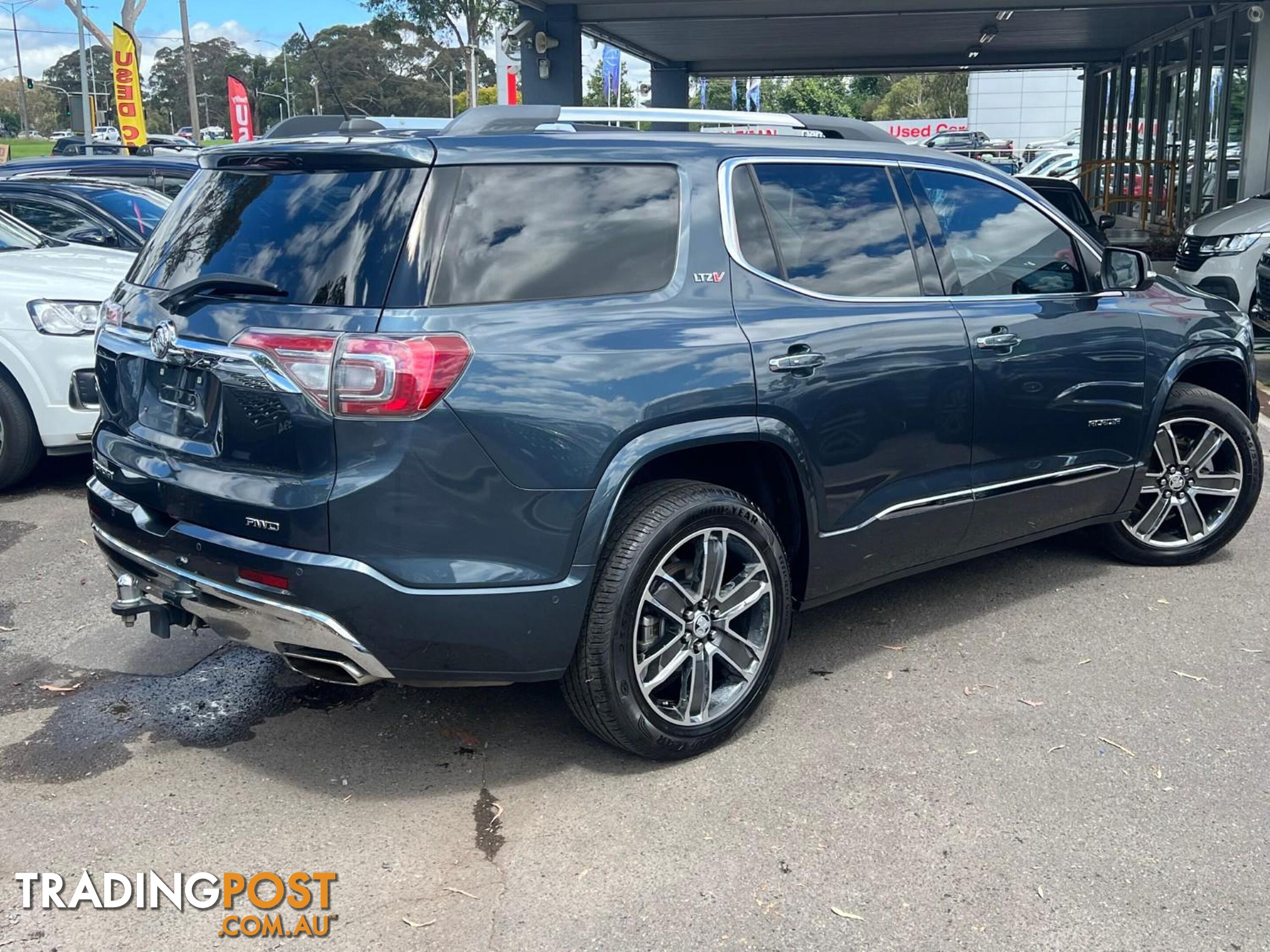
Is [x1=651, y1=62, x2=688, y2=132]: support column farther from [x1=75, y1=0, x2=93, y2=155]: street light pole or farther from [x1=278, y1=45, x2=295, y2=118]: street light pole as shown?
[x1=278, y1=45, x2=295, y2=118]: street light pole

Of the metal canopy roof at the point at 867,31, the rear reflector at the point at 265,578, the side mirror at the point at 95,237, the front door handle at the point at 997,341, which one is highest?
the metal canopy roof at the point at 867,31

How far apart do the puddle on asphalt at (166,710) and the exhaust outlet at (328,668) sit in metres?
0.70

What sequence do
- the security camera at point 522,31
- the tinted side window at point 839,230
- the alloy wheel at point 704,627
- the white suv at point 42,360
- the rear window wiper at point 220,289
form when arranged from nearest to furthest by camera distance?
the rear window wiper at point 220,289 → the alloy wheel at point 704,627 → the tinted side window at point 839,230 → the white suv at point 42,360 → the security camera at point 522,31

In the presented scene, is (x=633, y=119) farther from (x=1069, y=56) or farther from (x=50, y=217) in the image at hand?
(x=1069, y=56)

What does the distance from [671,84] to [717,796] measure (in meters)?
22.7

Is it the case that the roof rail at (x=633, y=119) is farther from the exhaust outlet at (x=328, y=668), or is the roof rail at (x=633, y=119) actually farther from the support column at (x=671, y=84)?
the support column at (x=671, y=84)

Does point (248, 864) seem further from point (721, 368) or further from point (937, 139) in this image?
point (937, 139)

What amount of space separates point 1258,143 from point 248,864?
16.9 meters

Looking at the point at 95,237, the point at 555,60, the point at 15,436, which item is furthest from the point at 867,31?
the point at 15,436

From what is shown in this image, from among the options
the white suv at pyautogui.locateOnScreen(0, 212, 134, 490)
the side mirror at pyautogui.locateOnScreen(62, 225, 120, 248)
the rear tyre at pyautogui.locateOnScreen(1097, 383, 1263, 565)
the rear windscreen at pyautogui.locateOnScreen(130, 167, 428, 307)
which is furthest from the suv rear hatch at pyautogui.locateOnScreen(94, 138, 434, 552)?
the side mirror at pyautogui.locateOnScreen(62, 225, 120, 248)

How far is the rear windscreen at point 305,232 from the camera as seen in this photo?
3219 millimetres

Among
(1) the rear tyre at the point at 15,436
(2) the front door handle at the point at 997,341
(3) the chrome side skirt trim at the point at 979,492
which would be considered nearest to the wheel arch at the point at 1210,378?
(3) the chrome side skirt trim at the point at 979,492

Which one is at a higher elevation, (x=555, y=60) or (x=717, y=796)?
(x=555, y=60)

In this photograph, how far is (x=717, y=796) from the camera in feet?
11.7
